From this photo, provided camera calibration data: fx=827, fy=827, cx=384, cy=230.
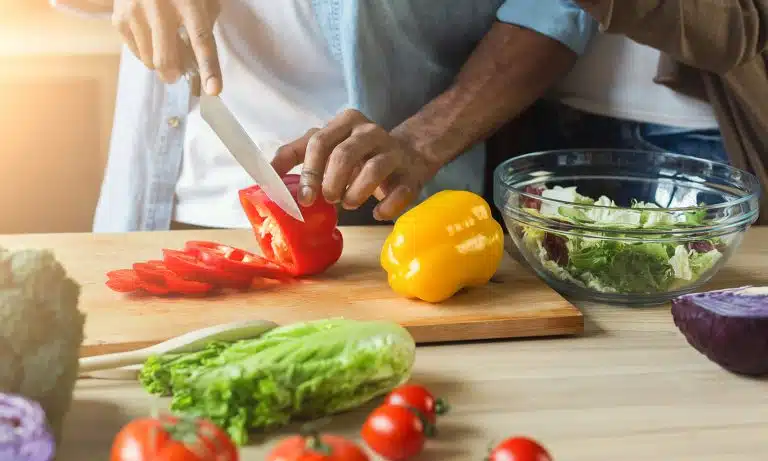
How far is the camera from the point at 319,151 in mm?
1203

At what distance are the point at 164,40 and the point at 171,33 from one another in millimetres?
18

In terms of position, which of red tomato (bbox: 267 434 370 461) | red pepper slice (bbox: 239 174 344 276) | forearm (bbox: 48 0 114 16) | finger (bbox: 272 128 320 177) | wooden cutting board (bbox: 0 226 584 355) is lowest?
wooden cutting board (bbox: 0 226 584 355)

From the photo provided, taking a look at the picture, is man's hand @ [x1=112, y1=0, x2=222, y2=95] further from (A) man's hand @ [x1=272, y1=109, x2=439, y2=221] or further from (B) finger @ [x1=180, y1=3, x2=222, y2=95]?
(A) man's hand @ [x1=272, y1=109, x2=439, y2=221]

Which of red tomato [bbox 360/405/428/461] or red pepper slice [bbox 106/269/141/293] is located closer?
red tomato [bbox 360/405/428/461]

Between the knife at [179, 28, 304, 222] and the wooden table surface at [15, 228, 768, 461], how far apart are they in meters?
0.33

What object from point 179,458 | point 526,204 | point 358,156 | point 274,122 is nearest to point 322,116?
point 274,122

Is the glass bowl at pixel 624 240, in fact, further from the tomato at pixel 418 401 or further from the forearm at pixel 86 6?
the forearm at pixel 86 6

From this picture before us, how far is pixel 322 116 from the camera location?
5.27ft

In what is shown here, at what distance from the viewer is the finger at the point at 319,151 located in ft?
3.88

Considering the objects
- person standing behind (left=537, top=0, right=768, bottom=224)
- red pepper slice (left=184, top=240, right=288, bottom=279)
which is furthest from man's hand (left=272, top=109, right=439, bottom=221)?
person standing behind (left=537, top=0, right=768, bottom=224)

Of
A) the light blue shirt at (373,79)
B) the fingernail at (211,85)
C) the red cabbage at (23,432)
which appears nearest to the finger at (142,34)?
the fingernail at (211,85)

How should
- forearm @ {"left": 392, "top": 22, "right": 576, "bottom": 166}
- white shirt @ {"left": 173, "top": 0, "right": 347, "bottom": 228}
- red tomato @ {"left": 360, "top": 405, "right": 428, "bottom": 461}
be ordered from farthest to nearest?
1. white shirt @ {"left": 173, "top": 0, "right": 347, "bottom": 228}
2. forearm @ {"left": 392, "top": 22, "right": 576, "bottom": 166}
3. red tomato @ {"left": 360, "top": 405, "right": 428, "bottom": 461}

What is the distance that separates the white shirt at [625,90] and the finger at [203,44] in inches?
29.8

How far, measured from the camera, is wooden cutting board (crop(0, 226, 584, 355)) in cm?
99
